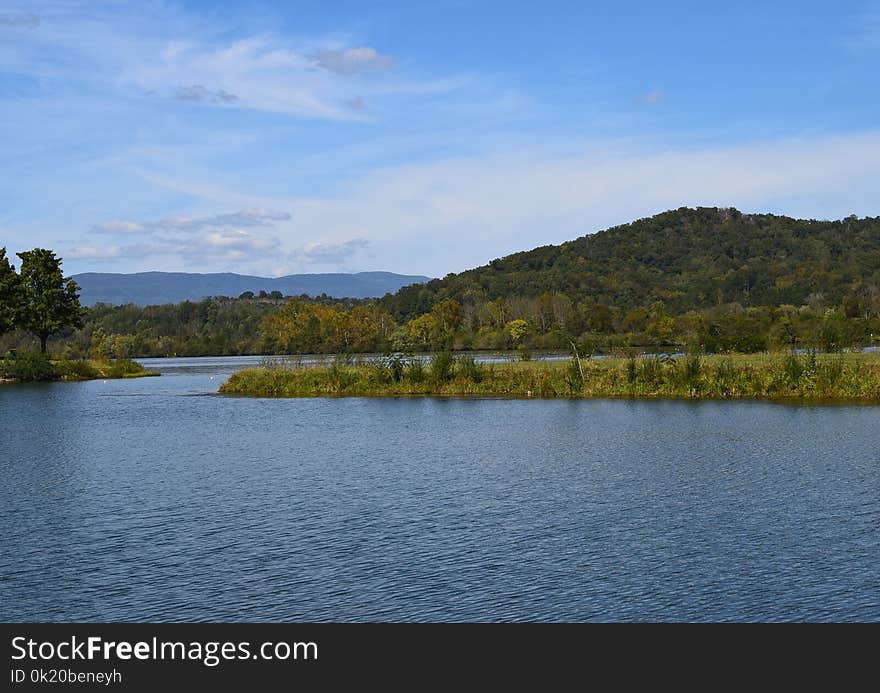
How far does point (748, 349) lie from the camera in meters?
62.7

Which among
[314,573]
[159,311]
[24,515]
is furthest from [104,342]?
[314,573]

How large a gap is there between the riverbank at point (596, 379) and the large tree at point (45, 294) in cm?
3324

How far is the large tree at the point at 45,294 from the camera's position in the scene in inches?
3447

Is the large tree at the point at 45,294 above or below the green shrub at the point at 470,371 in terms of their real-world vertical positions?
above

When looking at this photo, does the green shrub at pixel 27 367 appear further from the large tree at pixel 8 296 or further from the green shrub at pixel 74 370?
the large tree at pixel 8 296

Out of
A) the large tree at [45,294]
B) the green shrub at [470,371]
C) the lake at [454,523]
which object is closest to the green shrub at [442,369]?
the green shrub at [470,371]

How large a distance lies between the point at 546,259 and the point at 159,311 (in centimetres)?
8061

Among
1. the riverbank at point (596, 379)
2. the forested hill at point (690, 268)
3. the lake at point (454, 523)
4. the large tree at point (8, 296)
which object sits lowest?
the lake at point (454, 523)

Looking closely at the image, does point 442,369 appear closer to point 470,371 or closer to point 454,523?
point 470,371

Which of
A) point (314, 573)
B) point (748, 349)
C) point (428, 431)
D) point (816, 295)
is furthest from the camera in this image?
point (816, 295)

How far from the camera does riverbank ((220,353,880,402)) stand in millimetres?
47281

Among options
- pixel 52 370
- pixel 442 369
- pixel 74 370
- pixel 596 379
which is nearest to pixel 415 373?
pixel 442 369

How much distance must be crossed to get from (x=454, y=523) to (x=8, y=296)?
75679 mm
